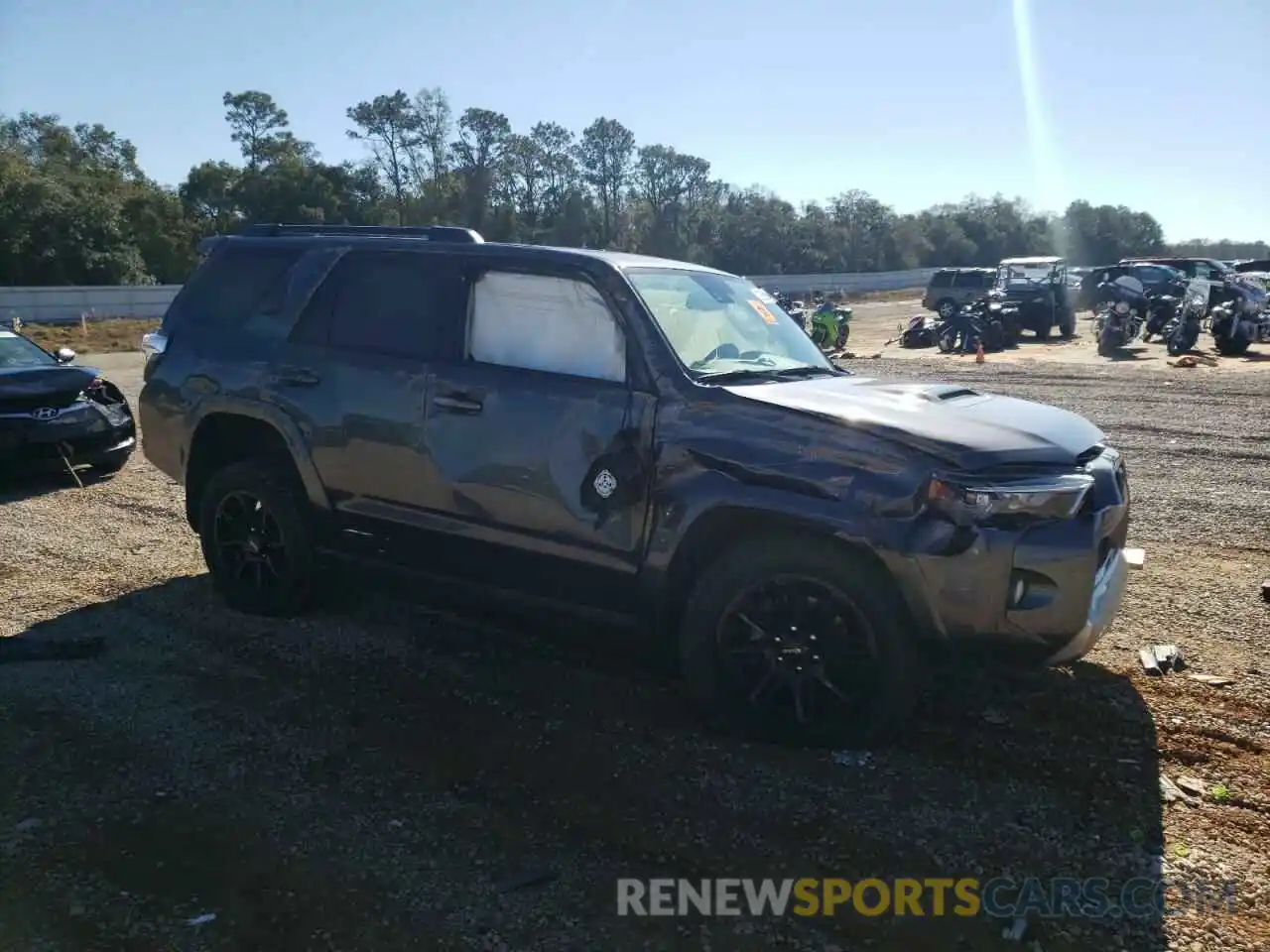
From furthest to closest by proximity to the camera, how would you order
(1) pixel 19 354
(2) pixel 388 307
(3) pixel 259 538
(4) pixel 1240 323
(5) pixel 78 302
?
(5) pixel 78 302
(4) pixel 1240 323
(1) pixel 19 354
(3) pixel 259 538
(2) pixel 388 307

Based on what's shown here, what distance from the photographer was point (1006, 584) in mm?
3387

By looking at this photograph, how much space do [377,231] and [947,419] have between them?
3.18 meters

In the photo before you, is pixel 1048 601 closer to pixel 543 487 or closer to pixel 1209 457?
pixel 543 487

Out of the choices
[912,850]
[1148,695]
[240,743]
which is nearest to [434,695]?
[240,743]

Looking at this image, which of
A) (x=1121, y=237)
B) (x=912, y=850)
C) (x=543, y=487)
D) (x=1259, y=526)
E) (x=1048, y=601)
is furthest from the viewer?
(x=1121, y=237)

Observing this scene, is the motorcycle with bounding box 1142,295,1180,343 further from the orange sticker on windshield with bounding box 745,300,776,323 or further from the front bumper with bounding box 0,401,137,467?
the front bumper with bounding box 0,401,137,467

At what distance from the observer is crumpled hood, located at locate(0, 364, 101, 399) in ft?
27.0

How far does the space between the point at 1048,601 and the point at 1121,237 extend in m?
101

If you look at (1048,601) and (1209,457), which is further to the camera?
(1209,457)

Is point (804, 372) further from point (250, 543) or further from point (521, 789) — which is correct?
point (250, 543)

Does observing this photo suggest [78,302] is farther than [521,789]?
Yes

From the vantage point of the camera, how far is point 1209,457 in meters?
9.70

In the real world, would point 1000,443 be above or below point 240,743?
above

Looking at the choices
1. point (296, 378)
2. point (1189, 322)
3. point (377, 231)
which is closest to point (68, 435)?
point (296, 378)
